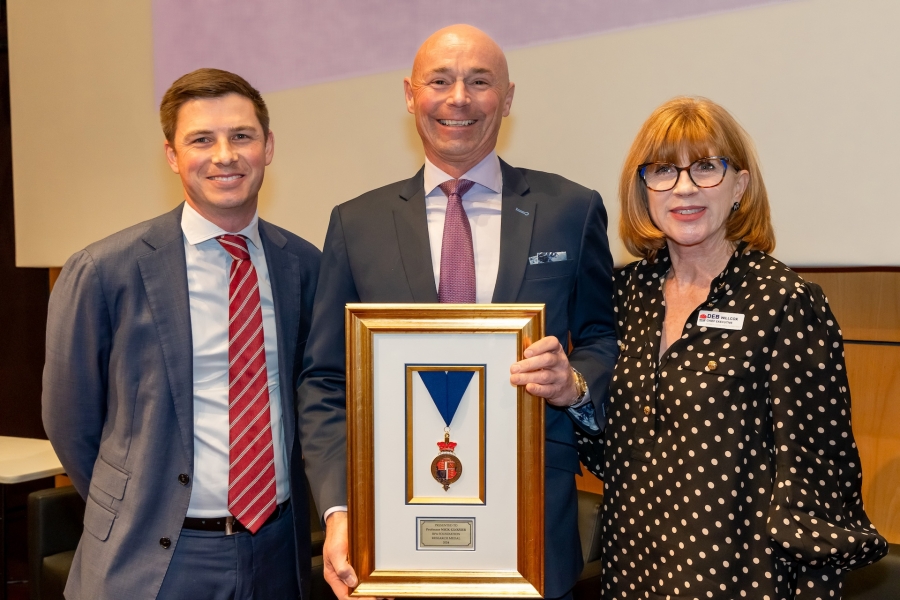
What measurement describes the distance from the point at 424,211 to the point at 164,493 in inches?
35.2

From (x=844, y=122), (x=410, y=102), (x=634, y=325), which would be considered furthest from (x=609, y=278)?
(x=844, y=122)

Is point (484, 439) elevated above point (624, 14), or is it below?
below

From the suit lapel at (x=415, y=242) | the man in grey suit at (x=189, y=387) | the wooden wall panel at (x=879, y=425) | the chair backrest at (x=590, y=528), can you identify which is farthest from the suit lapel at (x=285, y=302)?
the wooden wall panel at (x=879, y=425)

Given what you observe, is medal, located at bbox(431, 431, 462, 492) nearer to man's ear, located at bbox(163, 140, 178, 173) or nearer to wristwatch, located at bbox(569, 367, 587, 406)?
wristwatch, located at bbox(569, 367, 587, 406)

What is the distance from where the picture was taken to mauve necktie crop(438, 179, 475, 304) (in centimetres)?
171

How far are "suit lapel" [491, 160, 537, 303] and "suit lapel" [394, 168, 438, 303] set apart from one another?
150mm

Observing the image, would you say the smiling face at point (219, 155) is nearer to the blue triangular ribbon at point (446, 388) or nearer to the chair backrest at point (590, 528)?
the blue triangular ribbon at point (446, 388)

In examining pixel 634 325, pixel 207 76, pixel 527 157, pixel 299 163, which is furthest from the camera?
pixel 299 163

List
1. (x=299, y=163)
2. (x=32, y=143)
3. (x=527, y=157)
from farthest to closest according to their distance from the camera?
(x=32, y=143), (x=299, y=163), (x=527, y=157)

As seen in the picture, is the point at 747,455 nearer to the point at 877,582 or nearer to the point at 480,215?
the point at 480,215

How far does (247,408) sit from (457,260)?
0.65 meters

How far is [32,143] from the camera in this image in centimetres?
458

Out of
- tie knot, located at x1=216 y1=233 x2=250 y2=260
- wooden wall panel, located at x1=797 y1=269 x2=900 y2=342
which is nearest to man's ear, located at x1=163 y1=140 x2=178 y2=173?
tie knot, located at x1=216 y1=233 x2=250 y2=260

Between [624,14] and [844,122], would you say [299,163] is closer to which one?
[624,14]
